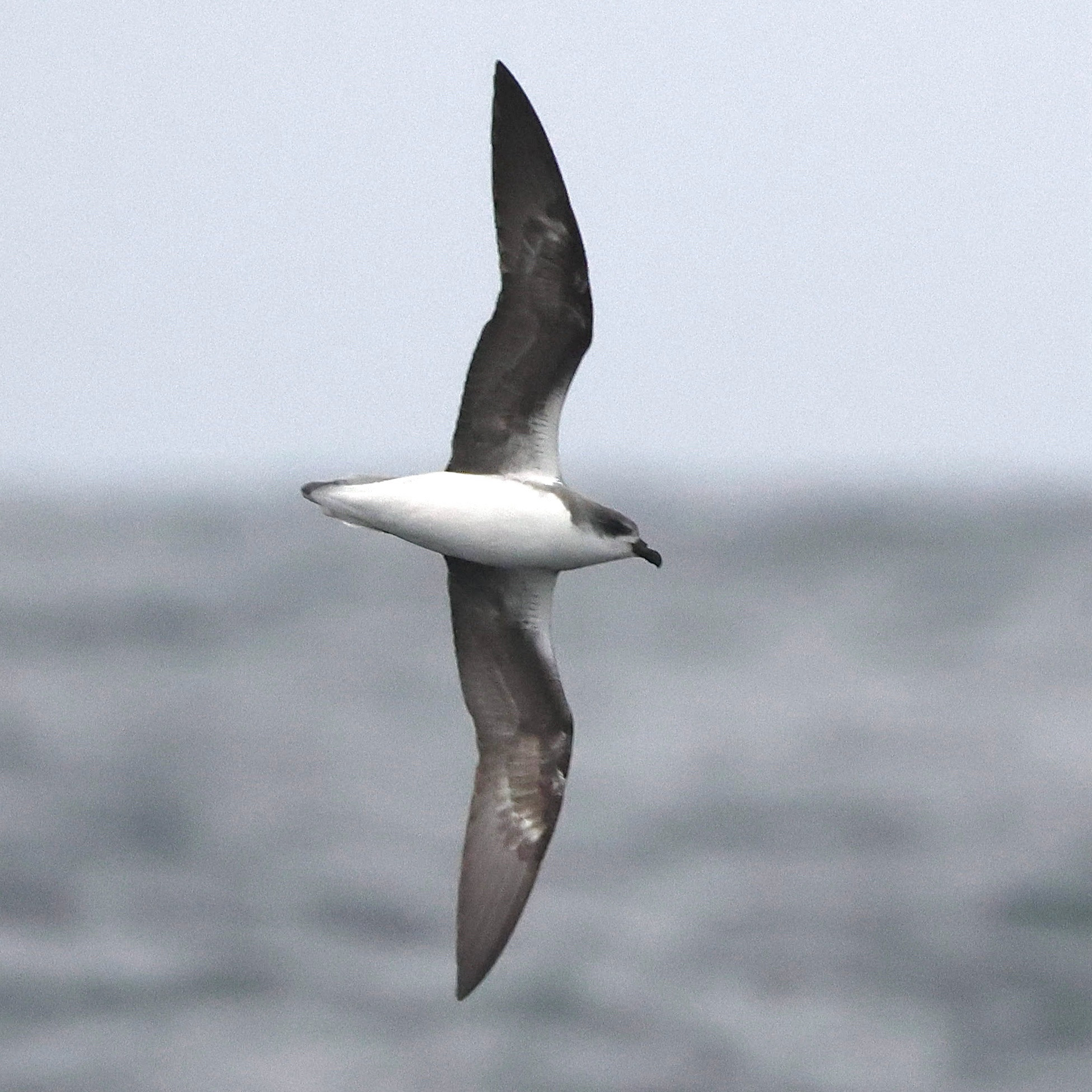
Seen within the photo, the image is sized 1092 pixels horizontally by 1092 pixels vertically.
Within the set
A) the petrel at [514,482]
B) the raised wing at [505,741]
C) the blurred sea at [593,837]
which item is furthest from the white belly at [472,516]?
the blurred sea at [593,837]

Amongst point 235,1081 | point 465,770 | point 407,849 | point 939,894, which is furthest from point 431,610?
point 235,1081

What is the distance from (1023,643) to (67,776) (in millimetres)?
30475

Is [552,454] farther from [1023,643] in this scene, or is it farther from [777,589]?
[777,589]

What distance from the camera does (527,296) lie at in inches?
551

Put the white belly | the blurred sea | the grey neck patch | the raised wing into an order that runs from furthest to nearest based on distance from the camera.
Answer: the blurred sea, the raised wing, the grey neck patch, the white belly

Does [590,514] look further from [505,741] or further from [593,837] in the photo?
[593,837]

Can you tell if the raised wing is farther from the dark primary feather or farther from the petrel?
the dark primary feather

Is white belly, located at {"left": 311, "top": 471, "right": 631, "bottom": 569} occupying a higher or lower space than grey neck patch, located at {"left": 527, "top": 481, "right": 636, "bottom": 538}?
lower

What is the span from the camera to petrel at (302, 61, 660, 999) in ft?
45.9

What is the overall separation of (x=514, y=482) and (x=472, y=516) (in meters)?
0.38

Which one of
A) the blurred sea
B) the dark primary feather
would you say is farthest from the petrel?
the blurred sea

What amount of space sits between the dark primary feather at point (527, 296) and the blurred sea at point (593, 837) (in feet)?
56.3

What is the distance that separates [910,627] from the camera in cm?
6631

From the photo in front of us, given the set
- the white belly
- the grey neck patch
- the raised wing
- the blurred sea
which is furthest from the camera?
the blurred sea
